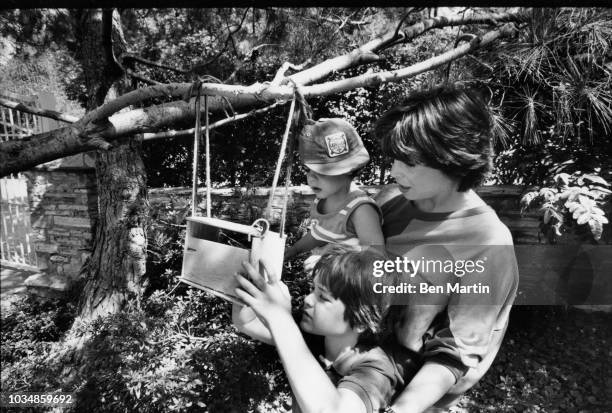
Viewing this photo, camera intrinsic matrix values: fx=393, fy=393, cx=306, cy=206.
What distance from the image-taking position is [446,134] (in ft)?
2.60

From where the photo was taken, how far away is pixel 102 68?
251 cm

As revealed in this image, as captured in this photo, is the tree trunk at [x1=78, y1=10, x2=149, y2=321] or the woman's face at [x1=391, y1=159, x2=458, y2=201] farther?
the tree trunk at [x1=78, y1=10, x2=149, y2=321]

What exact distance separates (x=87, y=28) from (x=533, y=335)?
3.75 metres

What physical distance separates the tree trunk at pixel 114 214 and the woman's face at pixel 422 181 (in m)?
2.23

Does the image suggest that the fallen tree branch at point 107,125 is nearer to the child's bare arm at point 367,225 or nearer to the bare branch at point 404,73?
the bare branch at point 404,73

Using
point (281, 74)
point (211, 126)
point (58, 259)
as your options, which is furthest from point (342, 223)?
point (58, 259)

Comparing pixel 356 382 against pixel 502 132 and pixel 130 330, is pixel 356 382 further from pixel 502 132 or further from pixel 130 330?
pixel 502 132

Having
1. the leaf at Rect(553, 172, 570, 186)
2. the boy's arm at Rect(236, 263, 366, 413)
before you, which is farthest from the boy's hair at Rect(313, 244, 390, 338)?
the leaf at Rect(553, 172, 570, 186)

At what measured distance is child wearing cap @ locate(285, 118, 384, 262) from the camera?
0.98 m

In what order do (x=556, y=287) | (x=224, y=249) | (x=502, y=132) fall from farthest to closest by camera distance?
1. (x=556, y=287)
2. (x=502, y=132)
3. (x=224, y=249)

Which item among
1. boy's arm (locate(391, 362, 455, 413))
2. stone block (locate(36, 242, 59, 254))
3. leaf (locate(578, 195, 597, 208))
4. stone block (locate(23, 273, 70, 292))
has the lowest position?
stone block (locate(23, 273, 70, 292))

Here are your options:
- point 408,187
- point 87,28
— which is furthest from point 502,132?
point 87,28

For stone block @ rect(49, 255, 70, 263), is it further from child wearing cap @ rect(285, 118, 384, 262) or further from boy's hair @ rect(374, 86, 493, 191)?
boy's hair @ rect(374, 86, 493, 191)

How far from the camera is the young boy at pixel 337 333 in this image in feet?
2.29
